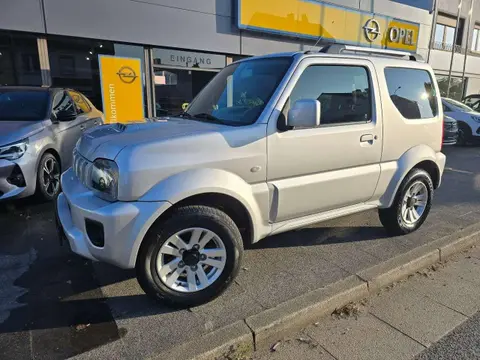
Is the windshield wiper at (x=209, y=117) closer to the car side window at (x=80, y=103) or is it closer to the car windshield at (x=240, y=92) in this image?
the car windshield at (x=240, y=92)

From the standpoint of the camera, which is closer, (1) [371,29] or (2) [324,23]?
(2) [324,23]

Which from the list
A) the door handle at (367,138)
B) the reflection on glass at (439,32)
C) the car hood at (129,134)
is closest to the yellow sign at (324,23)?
the reflection on glass at (439,32)

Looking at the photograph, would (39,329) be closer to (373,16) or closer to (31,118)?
(31,118)

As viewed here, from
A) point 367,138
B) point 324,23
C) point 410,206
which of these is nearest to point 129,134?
point 367,138

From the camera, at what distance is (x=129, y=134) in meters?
2.71

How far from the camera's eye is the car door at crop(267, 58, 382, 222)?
2998 mm

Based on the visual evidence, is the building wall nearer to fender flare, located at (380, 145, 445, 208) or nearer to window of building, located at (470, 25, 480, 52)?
fender flare, located at (380, 145, 445, 208)

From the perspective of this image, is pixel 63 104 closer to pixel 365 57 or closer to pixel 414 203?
pixel 365 57

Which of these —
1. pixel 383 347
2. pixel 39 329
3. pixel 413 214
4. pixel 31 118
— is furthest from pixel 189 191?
pixel 31 118

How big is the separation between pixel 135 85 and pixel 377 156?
7.94 meters

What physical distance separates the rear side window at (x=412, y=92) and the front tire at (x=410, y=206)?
668mm

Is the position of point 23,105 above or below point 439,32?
below

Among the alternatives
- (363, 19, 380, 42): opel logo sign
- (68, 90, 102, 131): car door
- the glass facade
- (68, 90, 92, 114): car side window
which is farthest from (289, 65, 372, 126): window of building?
(363, 19, 380, 42): opel logo sign

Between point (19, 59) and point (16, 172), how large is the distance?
529 cm
